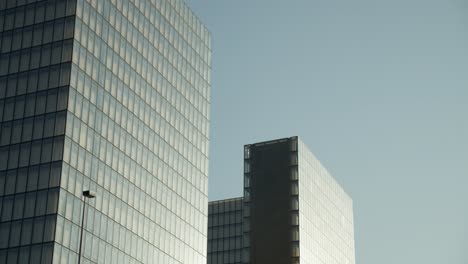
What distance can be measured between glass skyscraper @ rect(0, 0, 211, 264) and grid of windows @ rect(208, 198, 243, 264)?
64904 millimetres

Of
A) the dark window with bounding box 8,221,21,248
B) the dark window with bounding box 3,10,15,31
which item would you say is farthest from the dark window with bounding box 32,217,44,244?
the dark window with bounding box 3,10,15,31

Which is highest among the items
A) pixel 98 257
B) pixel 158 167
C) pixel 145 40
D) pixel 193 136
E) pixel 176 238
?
pixel 145 40

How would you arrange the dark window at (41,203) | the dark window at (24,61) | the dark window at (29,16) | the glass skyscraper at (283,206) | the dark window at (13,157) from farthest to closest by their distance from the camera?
1. the glass skyscraper at (283,206)
2. the dark window at (29,16)
3. the dark window at (24,61)
4. the dark window at (13,157)
5. the dark window at (41,203)

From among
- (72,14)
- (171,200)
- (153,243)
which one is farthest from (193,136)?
(72,14)

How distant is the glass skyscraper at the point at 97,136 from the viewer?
8850 centimetres

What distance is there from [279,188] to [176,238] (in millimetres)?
49395

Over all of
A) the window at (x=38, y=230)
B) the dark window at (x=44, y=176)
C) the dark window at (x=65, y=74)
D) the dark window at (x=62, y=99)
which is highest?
the dark window at (x=65, y=74)

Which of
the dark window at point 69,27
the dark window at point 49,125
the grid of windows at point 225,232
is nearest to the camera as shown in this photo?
the dark window at point 49,125

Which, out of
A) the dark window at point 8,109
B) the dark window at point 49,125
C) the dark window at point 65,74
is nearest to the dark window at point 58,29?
the dark window at point 65,74

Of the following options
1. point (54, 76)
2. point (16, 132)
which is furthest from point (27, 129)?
point (54, 76)

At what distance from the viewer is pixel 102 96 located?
9906cm

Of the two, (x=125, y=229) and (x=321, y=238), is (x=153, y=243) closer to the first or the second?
(x=125, y=229)

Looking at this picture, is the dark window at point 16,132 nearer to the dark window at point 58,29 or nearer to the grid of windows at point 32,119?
the grid of windows at point 32,119

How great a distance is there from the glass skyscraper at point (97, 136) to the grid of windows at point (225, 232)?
6490cm
